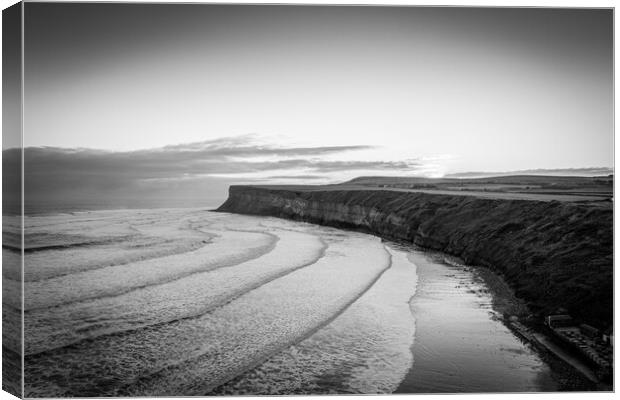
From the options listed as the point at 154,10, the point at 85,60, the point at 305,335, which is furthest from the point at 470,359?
the point at 85,60

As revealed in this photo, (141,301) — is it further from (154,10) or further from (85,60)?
(154,10)

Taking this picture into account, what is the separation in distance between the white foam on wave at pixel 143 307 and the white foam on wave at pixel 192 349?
1.41ft

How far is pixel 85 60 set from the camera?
7398 mm

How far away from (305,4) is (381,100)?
2861 millimetres

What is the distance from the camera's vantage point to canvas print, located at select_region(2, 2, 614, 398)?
6449 mm

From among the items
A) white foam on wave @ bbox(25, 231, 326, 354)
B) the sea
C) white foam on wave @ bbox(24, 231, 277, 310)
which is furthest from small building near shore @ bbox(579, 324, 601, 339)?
white foam on wave @ bbox(24, 231, 277, 310)

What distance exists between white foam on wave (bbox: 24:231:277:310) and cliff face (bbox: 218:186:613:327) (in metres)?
8.08

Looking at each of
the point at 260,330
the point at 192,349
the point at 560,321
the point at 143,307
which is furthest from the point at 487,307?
the point at 143,307

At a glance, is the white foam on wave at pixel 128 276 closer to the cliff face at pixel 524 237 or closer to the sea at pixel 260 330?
the sea at pixel 260 330

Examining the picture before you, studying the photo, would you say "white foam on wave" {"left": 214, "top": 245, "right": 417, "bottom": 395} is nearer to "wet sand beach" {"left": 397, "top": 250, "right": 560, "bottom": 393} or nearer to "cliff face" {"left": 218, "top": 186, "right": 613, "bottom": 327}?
"wet sand beach" {"left": 397, "top": 250, "right": 560, "bottom": 393}

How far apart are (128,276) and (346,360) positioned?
894cm

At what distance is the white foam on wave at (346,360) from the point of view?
6.35 metres

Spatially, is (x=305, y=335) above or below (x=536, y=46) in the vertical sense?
below

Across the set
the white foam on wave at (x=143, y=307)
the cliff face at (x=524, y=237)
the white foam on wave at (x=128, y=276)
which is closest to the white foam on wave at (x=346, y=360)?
the cliff face at (x=524, y=237)
